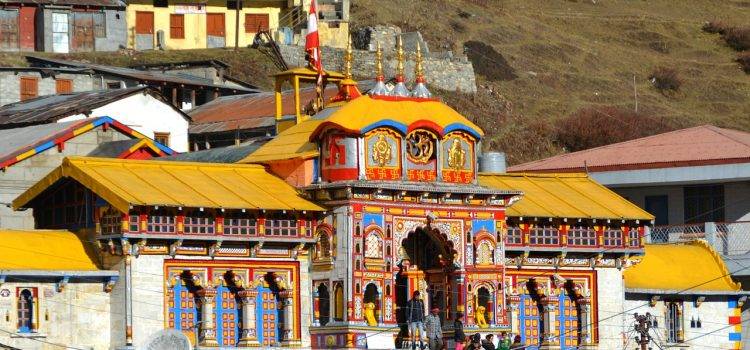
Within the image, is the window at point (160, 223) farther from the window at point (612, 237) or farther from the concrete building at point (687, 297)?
the concrete building at point (687, 297)

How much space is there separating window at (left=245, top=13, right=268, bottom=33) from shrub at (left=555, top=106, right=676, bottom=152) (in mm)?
17156

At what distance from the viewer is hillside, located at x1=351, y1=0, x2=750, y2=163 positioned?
12444 centimetres

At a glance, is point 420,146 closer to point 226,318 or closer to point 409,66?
point 226,318

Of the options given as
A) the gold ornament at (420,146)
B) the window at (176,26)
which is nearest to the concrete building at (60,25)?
the window at (176,26)

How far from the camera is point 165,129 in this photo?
3250 inches

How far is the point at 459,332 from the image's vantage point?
59.1 meters

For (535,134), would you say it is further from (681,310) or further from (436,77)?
(681,310)

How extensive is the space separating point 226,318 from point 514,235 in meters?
9.30

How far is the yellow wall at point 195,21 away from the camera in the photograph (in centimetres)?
11950

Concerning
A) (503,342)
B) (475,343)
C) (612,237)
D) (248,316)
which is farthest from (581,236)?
(248,316)

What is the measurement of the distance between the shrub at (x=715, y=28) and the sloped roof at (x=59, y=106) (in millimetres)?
82574

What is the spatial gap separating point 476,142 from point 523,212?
2872mm

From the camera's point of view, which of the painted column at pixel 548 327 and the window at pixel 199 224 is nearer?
the window at pixel 199 224

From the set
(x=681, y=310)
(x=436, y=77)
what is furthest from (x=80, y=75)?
(x=681, y=310)
